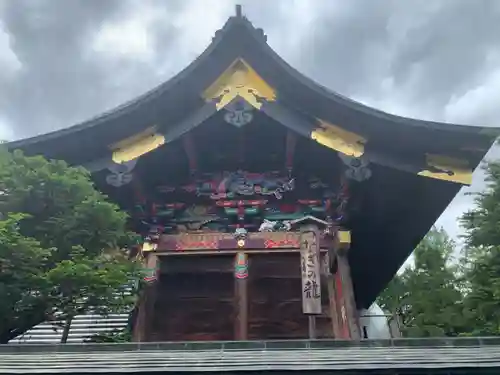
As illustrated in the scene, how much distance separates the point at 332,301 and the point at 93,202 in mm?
3851

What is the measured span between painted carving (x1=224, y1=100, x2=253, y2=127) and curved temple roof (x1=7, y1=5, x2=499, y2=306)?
0.05 m

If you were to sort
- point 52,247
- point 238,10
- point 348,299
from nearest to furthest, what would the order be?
point 52,247
point 348,299
point 238,10

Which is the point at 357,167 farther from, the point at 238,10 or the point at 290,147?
the point at 238,10

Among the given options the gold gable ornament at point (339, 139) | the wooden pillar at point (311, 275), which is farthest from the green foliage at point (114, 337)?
the gold gable ornament at point (339, 139)

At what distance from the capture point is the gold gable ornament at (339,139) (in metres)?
8.13

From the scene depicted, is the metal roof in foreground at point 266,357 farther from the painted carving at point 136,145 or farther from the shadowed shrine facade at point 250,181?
the painted carving at point 136,145

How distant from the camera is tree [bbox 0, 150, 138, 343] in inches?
222

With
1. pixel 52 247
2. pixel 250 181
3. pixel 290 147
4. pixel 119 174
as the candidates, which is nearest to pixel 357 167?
pixel 290 147

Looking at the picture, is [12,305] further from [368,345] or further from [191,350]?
[368,345]

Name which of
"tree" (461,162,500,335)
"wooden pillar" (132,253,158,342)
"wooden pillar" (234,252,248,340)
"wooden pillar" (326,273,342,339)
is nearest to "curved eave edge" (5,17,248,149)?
"wooden pillar" (132,253,158,342)

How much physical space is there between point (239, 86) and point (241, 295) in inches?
123

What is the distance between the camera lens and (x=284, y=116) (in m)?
8.24

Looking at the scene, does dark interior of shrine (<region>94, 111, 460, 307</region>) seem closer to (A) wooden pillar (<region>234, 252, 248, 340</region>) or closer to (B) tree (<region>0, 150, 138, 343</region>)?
(A) wooden pillar (<region>234, 252, 248, 340</region>)

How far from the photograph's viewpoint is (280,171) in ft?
29.7
